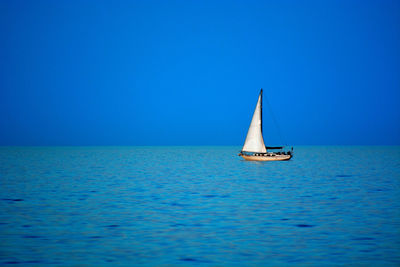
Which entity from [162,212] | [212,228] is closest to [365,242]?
[212,228]

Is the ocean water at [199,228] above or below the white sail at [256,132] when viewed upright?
below

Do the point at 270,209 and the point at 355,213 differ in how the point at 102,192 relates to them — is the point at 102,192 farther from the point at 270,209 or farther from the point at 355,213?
the point at 355,213

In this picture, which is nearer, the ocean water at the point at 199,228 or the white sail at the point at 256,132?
the ocean water at the point at 199,228

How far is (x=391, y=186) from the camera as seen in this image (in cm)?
4428

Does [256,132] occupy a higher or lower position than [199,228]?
higher

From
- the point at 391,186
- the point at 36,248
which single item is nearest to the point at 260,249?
the point at 36,248

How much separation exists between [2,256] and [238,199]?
20098 mm

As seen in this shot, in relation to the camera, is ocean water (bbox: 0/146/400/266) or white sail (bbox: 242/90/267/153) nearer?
ocean water (bbox: 0/146/400/266)

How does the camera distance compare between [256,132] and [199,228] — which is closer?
[199,228]

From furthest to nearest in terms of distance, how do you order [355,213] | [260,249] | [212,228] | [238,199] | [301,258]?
[238,199]
[355,213]
[212,228]
[260,249]
[301,258]

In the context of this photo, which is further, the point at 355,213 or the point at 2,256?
the point at 355,213

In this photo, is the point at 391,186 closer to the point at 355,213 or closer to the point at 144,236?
the point at 355,213

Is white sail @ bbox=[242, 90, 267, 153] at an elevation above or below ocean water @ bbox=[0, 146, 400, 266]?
above

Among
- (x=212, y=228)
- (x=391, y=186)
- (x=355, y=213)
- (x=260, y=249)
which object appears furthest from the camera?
(x=391, y=186)
